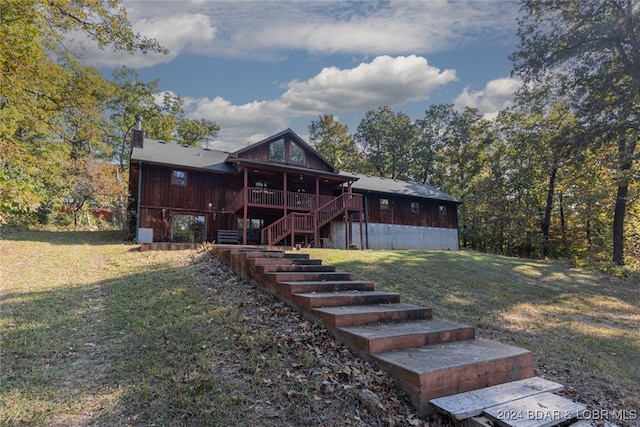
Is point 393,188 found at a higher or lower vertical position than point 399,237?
higher

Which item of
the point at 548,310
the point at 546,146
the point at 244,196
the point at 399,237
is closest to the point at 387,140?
the point at 399,237

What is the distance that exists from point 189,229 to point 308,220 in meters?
5.97

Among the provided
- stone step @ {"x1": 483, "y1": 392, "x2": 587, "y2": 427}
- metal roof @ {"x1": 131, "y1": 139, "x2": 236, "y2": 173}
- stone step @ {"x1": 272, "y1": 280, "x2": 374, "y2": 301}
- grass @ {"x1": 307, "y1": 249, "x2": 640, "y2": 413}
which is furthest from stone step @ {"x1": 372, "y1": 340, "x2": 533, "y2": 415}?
metal roof @ {"x1": 131, "y1": 139, "x2": 236, "y2": 173}

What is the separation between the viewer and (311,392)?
2965 mm

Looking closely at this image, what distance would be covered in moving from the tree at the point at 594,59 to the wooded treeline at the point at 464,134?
0.05 metres

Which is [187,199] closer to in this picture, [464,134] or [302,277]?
[302,277]

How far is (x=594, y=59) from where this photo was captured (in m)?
13.1

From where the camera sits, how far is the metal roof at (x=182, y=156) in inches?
630

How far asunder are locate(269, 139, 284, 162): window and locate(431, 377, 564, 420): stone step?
53.7 ft

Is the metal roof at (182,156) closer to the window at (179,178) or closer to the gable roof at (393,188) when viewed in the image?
the window at (179,178)

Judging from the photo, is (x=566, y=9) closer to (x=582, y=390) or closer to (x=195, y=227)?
(x=582, y=390)

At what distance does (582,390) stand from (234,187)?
16.3m

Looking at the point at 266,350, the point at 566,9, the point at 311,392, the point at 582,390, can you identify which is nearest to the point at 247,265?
the point at 266,350

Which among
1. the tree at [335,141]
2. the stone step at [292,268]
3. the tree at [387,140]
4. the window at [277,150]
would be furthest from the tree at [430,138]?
the stone step at [292,268]
